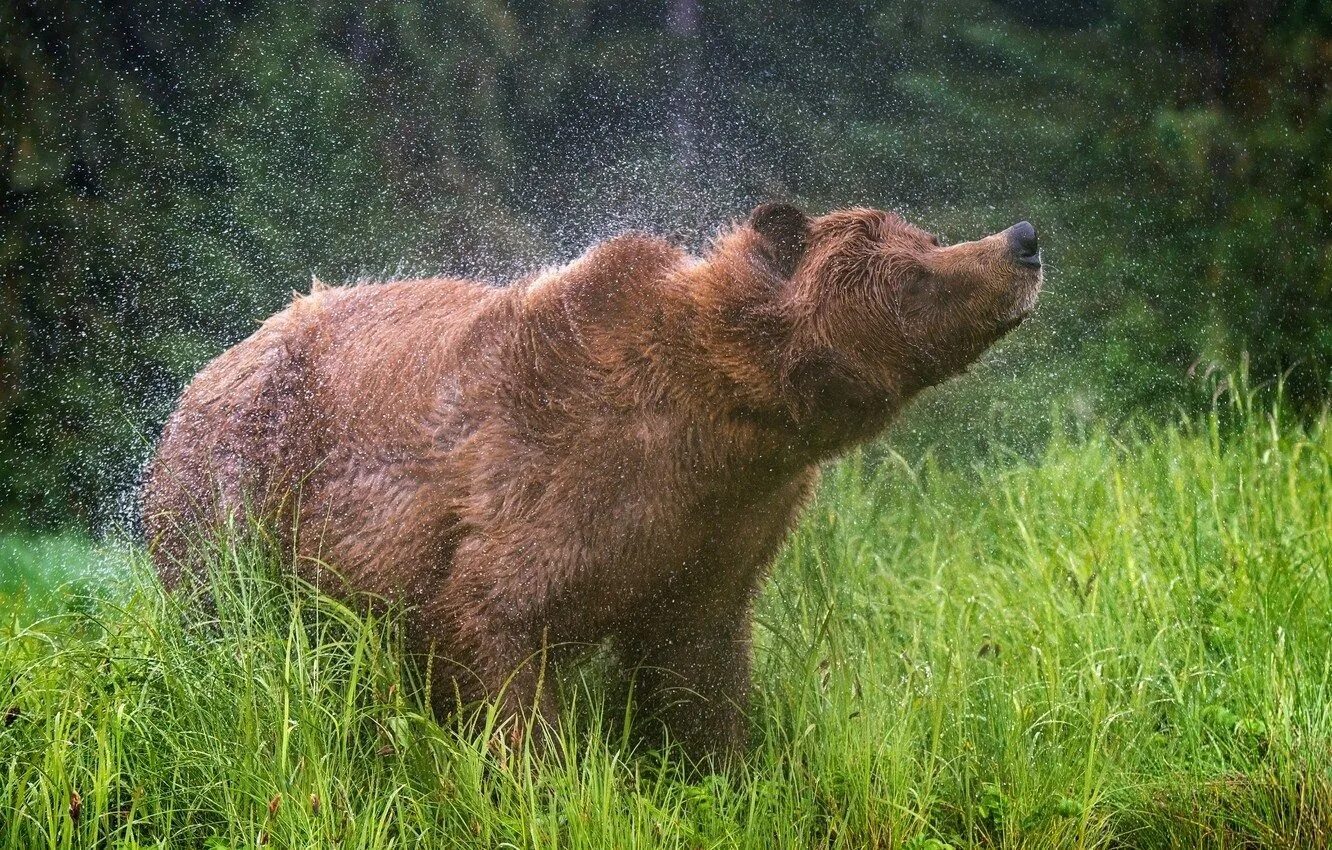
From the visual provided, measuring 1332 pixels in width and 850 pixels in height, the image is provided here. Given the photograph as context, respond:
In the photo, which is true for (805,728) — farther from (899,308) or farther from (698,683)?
(899,308)

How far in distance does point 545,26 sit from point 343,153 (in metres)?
1.38

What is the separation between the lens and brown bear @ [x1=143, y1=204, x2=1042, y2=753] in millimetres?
3764

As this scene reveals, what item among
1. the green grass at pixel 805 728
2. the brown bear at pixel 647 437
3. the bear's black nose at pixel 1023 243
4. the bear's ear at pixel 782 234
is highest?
the bear's ear at pixel 782 234

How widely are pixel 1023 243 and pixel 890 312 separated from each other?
1.26 ft

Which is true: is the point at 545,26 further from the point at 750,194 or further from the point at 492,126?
the point at 750,194

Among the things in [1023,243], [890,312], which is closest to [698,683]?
[890,312]

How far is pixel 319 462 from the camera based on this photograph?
435 cm

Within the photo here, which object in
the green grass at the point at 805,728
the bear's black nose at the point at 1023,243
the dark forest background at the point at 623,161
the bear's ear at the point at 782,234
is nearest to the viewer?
the green grass at the point at 805,728

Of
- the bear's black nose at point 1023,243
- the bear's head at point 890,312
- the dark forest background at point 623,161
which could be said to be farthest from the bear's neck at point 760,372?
the dark forest background at point 623,161

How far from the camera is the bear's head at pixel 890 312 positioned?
3764mm

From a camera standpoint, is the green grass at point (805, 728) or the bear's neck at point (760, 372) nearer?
the green grass at point (805, 728)

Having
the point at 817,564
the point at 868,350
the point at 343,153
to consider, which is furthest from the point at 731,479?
the point at 343,153

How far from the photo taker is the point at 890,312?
12.5ft

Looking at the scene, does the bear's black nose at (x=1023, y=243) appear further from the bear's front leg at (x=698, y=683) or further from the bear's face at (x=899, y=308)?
the bear's front leg at (x=698, y=683)
